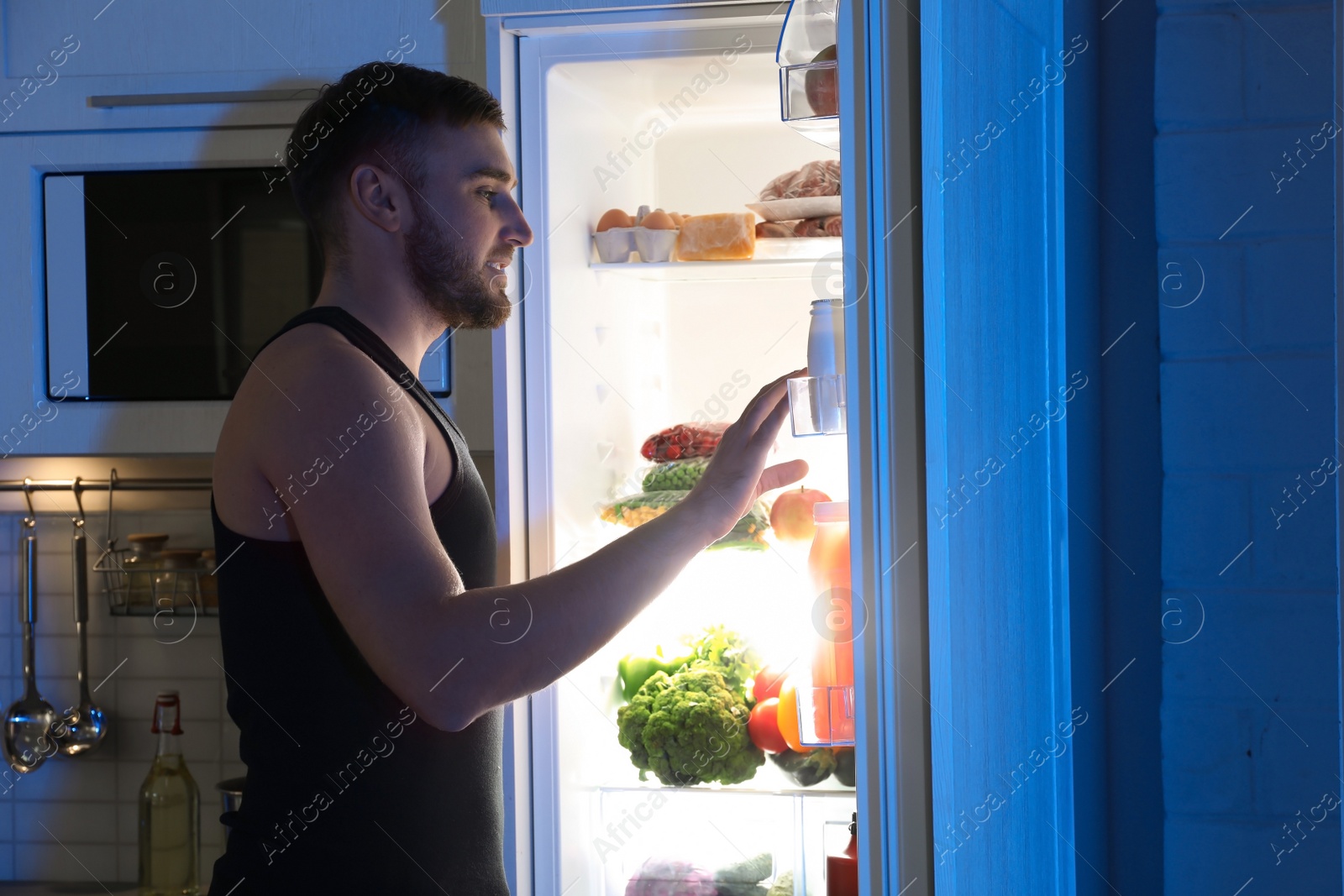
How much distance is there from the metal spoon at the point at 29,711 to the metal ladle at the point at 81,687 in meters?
0.03

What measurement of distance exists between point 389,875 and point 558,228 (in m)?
0.80

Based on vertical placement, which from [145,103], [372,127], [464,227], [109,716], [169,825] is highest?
[145,103]

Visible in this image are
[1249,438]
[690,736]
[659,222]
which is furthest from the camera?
[659,222]

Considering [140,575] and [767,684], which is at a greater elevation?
[140,575]

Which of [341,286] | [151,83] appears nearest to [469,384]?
[341,286]

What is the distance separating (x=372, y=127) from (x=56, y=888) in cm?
153

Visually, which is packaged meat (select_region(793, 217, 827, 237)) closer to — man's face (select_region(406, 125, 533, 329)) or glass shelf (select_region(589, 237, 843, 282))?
glass shelf (select_region(589, 237, 843, 282))

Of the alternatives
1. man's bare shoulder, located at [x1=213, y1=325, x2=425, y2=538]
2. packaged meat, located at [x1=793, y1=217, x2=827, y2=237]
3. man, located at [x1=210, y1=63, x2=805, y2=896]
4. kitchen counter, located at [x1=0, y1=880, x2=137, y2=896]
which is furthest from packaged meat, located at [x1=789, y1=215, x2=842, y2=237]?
kitchen counter, located at [x1=0, y1=880, x2=137, y2=896]

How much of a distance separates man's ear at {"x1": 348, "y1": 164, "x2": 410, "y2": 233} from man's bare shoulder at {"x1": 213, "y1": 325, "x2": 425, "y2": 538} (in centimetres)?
18

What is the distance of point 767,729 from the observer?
1.39m

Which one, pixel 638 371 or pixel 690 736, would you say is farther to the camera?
pixel 638 371

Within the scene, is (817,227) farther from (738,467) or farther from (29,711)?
(29,711)

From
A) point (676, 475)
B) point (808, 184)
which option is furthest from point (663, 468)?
point (808, 184)

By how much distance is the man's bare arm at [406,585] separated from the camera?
86cm
